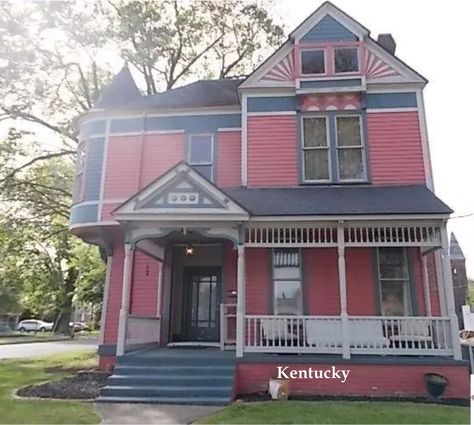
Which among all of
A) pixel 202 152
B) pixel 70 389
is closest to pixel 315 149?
pixel 202 152

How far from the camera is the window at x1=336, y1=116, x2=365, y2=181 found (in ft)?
36.6

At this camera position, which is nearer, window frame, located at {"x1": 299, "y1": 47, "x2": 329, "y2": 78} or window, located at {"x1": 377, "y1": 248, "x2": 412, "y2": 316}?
window, located at {"x1": 377, "y1": 248, "x2": 412, "y2": 316}

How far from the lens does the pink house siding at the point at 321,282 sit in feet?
Result: 33.6

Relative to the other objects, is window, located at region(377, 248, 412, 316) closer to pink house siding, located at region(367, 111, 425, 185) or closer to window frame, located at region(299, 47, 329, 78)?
pink house siding, located at region(367, 111, 425, 185)

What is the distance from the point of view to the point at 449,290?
878cm

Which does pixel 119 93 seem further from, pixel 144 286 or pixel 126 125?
pixel 144 286

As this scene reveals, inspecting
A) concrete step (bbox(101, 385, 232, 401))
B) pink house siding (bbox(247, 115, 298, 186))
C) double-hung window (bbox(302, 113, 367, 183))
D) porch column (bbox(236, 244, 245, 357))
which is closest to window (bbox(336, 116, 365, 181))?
double-hung window (bbox(302, 113, 367, 183))

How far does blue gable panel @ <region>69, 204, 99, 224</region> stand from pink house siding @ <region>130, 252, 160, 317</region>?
60.8 inches

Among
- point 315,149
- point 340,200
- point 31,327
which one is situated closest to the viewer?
point 340,200

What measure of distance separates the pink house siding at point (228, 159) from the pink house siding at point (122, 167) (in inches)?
91.5

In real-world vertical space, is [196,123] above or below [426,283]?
above

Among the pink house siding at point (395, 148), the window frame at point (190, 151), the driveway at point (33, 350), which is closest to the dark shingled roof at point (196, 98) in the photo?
the window frame at point (190, 151)

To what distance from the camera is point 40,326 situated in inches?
1983

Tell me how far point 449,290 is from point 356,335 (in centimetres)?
210
